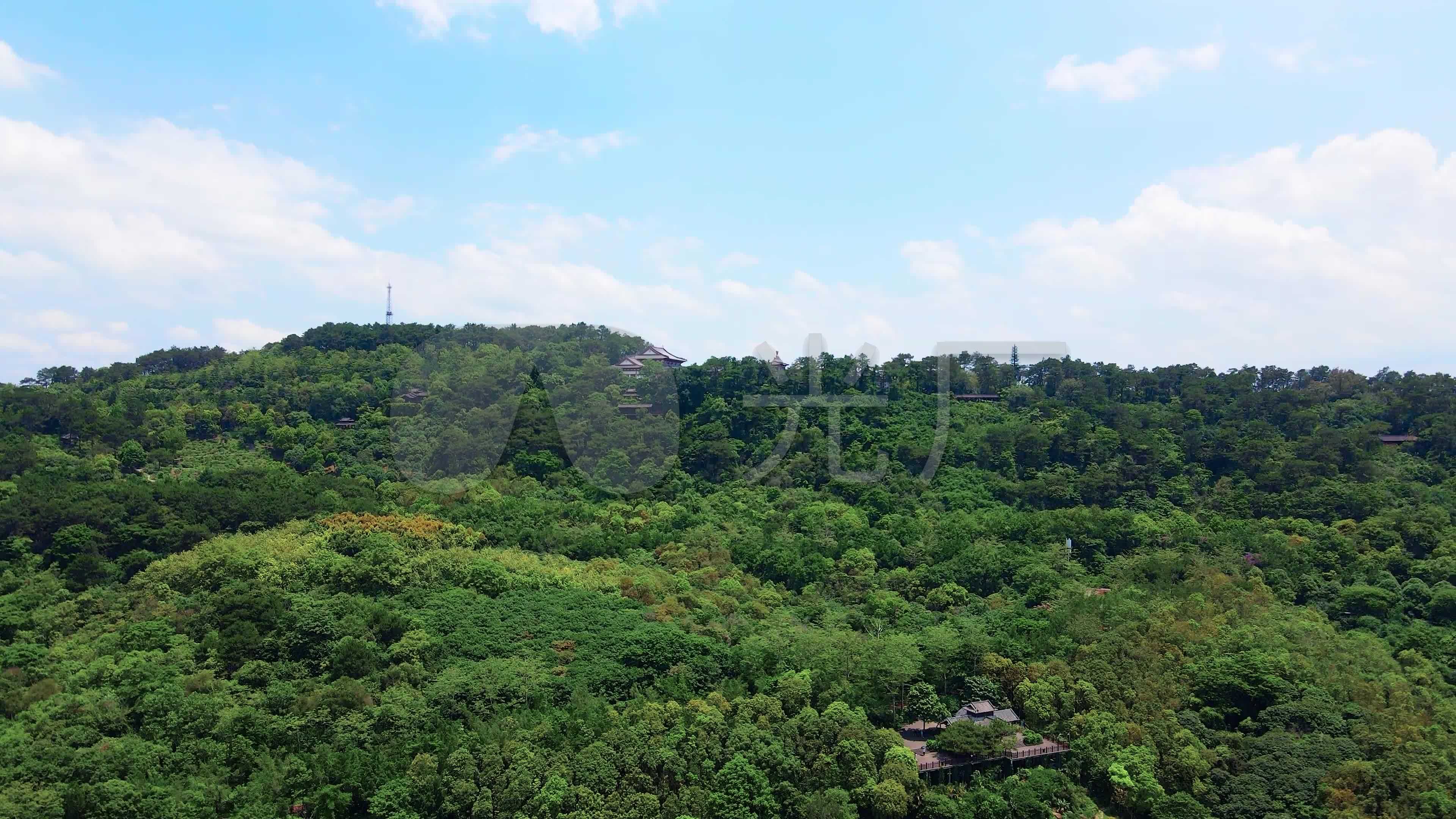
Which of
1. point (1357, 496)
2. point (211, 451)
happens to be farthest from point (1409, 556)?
point (211, 451)

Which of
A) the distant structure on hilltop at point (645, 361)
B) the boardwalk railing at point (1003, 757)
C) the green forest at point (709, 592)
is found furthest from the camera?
the distant structure on hilltop at point (645, 361)

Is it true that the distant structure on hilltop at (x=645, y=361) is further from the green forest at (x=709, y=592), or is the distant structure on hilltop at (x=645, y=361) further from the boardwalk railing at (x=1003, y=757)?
the boardwalk railing at (x=1003, y=757)

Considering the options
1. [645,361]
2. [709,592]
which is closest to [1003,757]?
[709,592]

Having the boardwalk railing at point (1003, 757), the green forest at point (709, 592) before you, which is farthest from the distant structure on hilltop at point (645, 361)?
the boardwalk railing at point (1003, 757)

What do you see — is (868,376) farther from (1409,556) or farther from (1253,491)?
(1409,556)

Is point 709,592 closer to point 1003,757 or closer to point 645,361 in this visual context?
point 1003,757

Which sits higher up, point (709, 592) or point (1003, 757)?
point (709, 592)
